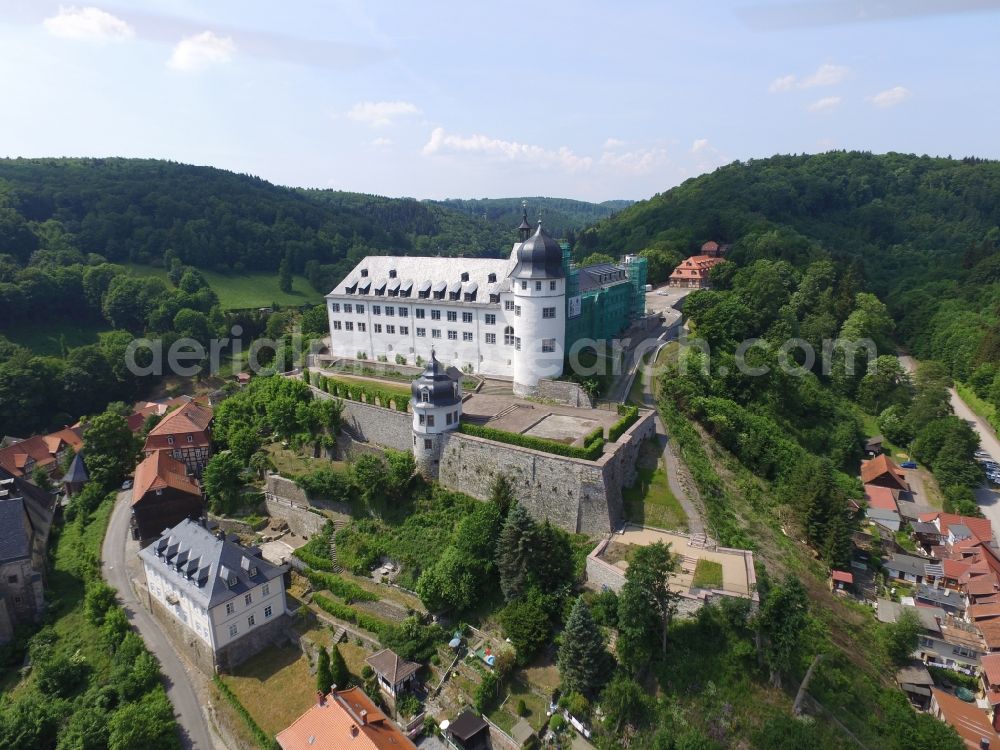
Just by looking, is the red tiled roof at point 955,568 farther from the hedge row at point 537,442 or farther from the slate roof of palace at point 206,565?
the slate roof of palace at point 206,565

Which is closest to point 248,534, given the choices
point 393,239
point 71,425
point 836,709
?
point 836,709

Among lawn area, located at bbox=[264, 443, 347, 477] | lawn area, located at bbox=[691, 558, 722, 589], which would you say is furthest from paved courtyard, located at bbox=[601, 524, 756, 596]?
lawn area, located at bbox=[264, 443, 347, 477]

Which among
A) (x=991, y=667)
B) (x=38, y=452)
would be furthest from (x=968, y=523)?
(x=38, y=452)

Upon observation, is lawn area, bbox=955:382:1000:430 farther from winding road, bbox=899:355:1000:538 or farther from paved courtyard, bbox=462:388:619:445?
paved courtyard, bbox=462:388:619:445

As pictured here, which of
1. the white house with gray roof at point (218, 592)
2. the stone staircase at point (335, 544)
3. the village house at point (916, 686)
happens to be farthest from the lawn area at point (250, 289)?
the village house at point (916, 686)

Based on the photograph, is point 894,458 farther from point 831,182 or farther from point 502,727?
point 831,182

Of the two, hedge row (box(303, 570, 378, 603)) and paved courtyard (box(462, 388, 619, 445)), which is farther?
paved courtyard (box(462, 388, 619, 445))
